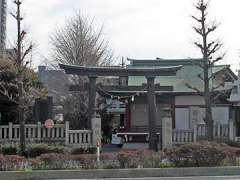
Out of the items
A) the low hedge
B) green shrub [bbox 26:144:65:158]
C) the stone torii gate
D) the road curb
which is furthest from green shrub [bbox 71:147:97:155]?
the road curb

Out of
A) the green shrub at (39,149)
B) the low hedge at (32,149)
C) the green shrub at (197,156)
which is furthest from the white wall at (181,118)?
the green shrub at (197,156)

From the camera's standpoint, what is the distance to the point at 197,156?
61.7ft

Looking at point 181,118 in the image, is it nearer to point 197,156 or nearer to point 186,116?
point 186,116

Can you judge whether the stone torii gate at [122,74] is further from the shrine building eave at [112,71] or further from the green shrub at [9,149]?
the green shrub at [9,149]

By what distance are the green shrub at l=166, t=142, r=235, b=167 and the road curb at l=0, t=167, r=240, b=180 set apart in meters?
0.81

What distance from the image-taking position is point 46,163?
18.2 m

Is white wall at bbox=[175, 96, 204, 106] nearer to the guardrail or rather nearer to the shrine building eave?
the shrine building eave

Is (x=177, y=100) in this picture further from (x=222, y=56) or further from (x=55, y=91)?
(x=55, y=91)

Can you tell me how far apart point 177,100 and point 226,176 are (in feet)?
71.5

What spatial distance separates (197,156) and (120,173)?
3220mm

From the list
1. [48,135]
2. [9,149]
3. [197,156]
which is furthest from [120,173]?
[48,135]

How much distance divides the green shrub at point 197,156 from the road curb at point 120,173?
0.81 meters

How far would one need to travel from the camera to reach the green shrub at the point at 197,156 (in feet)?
61.8

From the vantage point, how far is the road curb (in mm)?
16875
